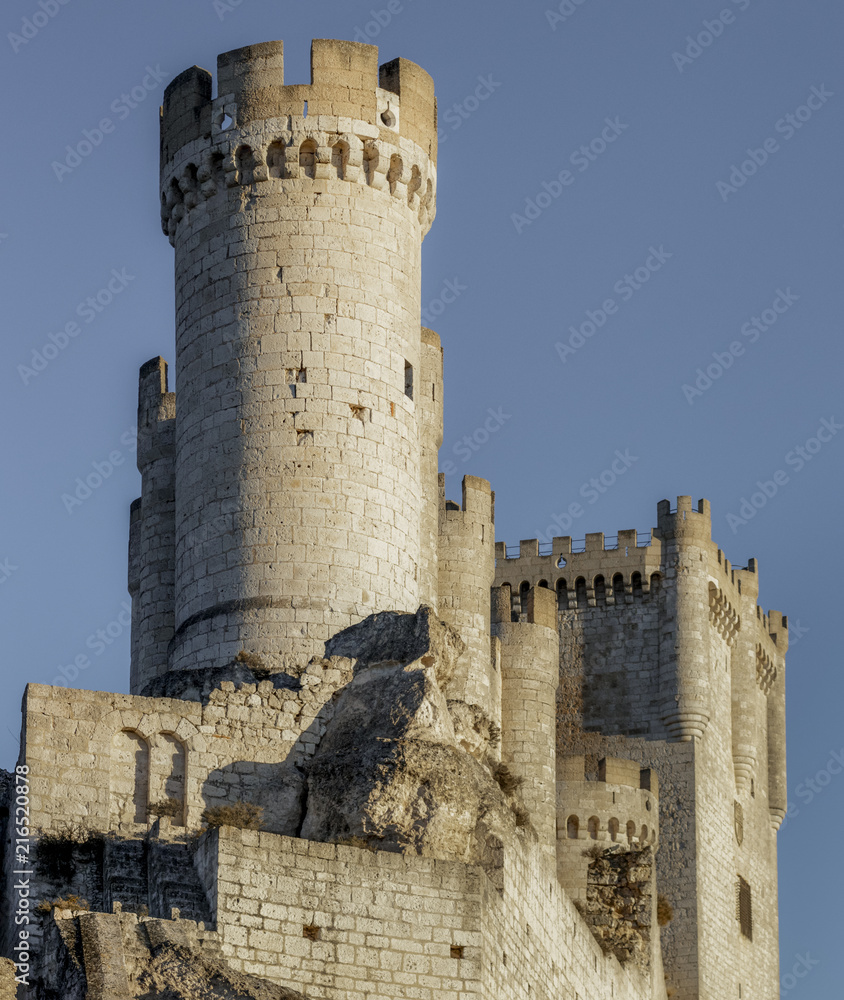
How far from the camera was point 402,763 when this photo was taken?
91.5 feet

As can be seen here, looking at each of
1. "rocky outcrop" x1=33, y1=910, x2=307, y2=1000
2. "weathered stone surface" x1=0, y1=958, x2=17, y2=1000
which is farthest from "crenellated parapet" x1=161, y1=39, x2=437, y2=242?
"weathered stone surface" x1=0, y1=958, x2=17, y2=1000

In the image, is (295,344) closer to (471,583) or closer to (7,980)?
(471,583)

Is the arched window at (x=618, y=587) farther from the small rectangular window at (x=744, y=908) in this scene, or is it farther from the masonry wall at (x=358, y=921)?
the masonry wall at (x=358, y=921)

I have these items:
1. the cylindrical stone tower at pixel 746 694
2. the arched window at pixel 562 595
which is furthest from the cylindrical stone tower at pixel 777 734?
the arched window at pixel 562 595

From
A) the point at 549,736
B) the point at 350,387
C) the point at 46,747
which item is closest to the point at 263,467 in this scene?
the point at 350,387

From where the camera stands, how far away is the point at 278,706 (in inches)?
1166

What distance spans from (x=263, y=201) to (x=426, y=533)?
616 cm

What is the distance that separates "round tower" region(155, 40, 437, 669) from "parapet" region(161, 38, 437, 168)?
1.2 inches

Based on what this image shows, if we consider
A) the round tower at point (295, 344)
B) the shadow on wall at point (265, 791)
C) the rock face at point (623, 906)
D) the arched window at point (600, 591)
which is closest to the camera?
the shadow on wall at point (265, 791)

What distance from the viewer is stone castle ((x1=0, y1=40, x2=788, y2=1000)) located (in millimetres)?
25578

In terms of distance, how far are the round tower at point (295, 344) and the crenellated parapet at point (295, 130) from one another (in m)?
0.03

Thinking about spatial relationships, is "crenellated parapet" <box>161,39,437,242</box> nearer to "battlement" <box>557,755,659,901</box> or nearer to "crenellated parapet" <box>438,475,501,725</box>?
"crenellated parapet" <box>438,475,501,725</box>

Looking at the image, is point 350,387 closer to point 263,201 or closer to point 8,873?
point 263,201

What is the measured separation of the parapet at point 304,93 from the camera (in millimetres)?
33438
